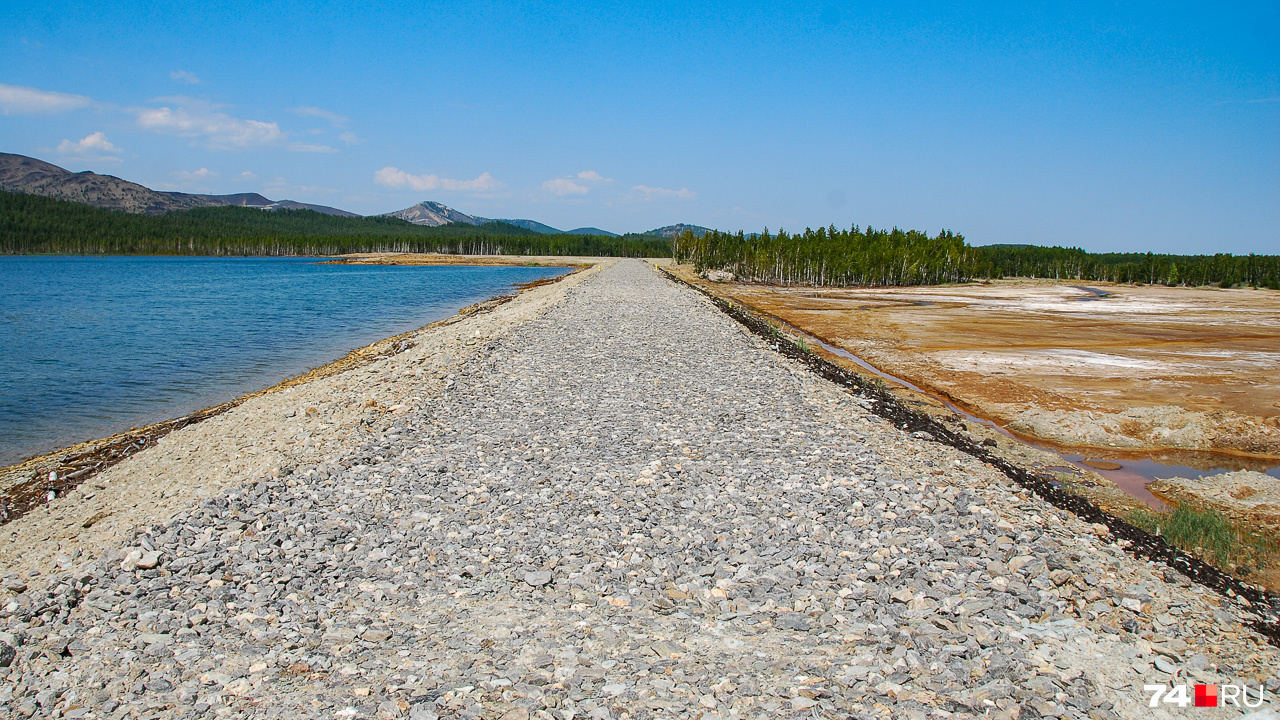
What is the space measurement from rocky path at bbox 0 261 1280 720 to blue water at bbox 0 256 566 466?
11.3 m

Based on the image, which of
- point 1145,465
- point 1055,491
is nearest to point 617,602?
point 1055,491

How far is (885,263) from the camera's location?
9900 centimetres

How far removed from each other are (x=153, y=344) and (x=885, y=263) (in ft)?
303

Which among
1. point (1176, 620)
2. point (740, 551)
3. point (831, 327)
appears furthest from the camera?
point (831, 327)

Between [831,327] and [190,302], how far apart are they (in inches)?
1938

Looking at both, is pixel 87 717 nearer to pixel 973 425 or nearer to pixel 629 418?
pixel 629 418

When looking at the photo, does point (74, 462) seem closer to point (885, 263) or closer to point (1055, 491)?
point (1055, 491)

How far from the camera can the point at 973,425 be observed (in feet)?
57.0

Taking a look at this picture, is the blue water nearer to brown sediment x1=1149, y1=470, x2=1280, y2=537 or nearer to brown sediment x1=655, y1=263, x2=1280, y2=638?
brown sediment x1=655, y1=263, x2=1280, y2=638

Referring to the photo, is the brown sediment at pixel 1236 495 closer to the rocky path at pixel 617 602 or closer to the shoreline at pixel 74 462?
the rocky path at pixel 617 602

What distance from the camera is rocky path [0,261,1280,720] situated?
5.57 meters

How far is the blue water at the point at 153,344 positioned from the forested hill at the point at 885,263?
57.0 m

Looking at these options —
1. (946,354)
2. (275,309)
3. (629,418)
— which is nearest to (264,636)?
(629,418)

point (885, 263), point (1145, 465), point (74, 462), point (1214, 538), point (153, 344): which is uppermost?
point (885, 263)
